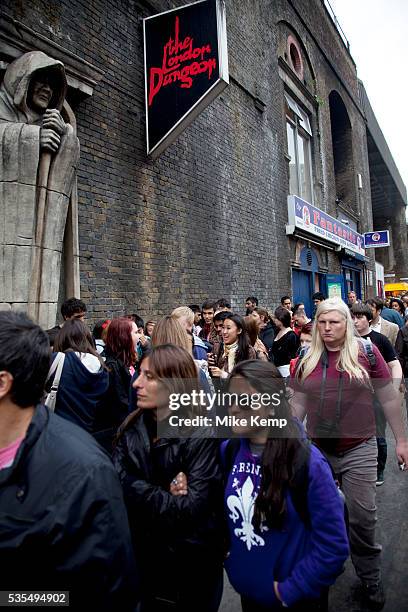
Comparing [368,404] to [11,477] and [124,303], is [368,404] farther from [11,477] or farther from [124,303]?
[124,303]

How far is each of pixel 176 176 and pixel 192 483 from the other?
7.22 m

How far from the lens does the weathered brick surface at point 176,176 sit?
252 inches

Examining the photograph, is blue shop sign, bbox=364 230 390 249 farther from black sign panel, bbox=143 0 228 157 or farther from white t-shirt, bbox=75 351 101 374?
white t-shirt, bbox=75 351 101 374

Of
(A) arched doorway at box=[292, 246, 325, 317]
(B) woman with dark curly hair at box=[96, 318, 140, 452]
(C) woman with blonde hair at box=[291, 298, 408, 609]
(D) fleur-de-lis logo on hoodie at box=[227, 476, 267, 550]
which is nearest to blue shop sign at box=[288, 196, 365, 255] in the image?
(A) arched doorway at box=[292, 246, 325, 317]

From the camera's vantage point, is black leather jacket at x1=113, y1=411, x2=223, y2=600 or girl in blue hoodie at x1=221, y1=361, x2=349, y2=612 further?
black leather jacket at x1=113, y1=411, x2=223, y2=600

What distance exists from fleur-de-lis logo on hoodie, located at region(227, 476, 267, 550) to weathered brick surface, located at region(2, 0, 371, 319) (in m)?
4.81

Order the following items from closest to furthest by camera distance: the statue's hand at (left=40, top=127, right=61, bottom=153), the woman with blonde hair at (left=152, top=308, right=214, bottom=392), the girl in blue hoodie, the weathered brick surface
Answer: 1. the girl in blue hoodie
2. the woman with blonde hair at (left=152, top=308, right=214, bottom=392)
3. the statue's hand at (left=40, top=127, right=61, bottom=153)
4. the weathered brick surface

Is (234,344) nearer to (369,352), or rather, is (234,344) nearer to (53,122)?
(369,352)

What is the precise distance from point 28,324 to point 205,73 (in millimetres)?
6615

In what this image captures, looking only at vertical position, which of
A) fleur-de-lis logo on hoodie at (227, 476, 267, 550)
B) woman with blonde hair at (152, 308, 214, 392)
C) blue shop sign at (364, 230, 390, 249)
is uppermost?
blue shop sign at (364, 230, 390, 249)

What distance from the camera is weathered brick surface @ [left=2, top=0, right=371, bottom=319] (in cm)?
639

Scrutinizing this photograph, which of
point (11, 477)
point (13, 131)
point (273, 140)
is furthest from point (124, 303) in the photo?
point (273, 140)

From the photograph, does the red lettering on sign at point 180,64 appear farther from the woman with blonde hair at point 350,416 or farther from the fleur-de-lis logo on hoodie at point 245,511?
the fleur-de-lis logo on hoodie at point 245,511

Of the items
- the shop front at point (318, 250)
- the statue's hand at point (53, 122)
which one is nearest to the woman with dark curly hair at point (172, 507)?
the statue's hand at point (53, 122)
